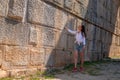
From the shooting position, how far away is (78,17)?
9453 millimetres

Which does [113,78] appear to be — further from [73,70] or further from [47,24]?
[47,24]

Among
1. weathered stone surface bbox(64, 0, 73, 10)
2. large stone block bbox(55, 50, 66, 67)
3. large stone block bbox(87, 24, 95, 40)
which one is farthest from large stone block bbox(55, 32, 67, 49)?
large stone block bbox(87, 24, 95, 40)

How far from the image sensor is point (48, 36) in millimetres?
7438

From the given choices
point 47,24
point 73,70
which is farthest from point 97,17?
point 47,24

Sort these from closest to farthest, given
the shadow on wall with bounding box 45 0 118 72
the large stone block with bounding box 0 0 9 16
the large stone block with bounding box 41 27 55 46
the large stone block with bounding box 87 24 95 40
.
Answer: the large stone block with bounding box 0 0 9 16
the large stone block with bounding box 41 27 55 46
the shadow on wall with bounding box 45 0 118 72
the large stone block with bounding box 87 24 95 40

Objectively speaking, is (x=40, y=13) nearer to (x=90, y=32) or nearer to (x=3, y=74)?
(x=3, y=74)

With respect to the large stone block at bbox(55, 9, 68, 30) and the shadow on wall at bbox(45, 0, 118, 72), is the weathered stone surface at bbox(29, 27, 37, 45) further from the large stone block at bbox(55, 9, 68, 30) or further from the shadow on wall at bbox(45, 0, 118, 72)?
the large stone block at bbox(55, 9, 68, 30)

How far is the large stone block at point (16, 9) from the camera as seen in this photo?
605 centimetres

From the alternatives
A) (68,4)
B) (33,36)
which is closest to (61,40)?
(68,4)

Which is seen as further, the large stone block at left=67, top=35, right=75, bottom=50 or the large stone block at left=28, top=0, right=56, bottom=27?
the large stone block at left=67, top=35, right=75, bottom=50

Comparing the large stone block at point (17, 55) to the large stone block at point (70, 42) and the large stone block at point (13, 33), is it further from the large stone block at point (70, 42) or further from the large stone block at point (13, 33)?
the large stone block at point (70, 42)

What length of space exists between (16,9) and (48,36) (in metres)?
1.49

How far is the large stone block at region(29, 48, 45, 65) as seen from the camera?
6809 millimetres

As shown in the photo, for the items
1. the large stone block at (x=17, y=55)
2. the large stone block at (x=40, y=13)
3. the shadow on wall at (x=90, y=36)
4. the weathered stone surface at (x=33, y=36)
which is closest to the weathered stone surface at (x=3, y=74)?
the large stone block at (x=17, y=55)
